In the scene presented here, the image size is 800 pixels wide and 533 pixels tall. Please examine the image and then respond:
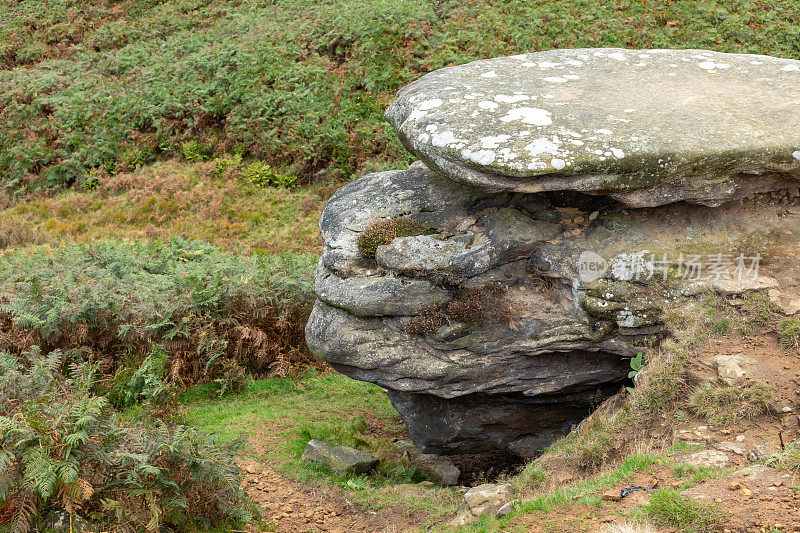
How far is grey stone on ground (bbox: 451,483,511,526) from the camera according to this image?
7.17m

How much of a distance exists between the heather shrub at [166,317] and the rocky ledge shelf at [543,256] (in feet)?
9.33

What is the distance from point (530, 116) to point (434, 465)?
5.76 metres

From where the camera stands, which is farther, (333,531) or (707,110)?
(707,110)

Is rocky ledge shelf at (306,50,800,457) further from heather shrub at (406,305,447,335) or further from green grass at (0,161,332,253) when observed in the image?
green grass at (0,161,332,253)

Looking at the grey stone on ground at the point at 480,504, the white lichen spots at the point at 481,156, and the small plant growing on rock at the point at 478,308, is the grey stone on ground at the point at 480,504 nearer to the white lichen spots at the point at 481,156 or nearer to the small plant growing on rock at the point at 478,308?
the small plant growing on rock at the point at 478,308

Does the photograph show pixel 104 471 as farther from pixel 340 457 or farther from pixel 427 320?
pixel 427 320

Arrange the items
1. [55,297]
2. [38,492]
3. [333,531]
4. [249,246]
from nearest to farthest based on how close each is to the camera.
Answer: [38,492], [333,531], [55,297], [249,246]

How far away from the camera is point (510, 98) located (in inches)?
413

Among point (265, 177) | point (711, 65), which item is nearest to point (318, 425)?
point (711, 65)

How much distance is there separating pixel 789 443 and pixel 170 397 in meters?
7.48

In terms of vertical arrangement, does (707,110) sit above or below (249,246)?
above

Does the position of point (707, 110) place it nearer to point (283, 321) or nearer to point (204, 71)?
point (283, 321)

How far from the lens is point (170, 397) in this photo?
9148mm

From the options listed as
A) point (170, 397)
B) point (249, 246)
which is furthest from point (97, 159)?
point (170, 397)
